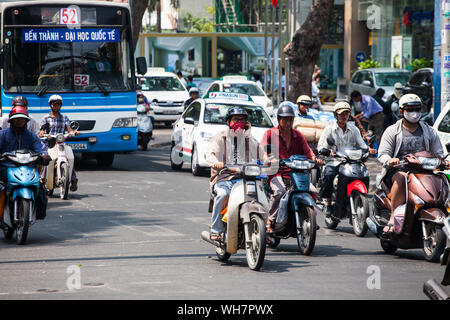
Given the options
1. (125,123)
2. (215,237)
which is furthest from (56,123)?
(215,237)

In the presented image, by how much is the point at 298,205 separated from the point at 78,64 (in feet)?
31.1

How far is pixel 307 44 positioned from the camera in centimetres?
2134

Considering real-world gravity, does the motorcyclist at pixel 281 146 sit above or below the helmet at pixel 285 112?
below

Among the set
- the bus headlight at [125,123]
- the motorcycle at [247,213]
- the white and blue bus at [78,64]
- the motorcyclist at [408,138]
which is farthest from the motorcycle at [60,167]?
the motorcyclist at [408,138]

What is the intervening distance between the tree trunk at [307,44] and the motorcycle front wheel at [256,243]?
1313 cm

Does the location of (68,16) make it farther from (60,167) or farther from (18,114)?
(18,114)

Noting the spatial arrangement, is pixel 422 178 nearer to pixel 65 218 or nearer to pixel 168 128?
pixel 65 218

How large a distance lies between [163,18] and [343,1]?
65.1 m

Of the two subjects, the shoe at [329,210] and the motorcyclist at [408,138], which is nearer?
the motorcyclist at [408,138]

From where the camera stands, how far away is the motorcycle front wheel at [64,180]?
575 inches

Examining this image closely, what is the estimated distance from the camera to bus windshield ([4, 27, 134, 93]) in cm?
1800

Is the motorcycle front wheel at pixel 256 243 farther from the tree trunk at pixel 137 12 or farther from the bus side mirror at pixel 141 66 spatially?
the tree trunk at pixel 137 12

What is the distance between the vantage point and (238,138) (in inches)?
364

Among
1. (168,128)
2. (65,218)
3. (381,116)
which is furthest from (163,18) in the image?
(65,218)
